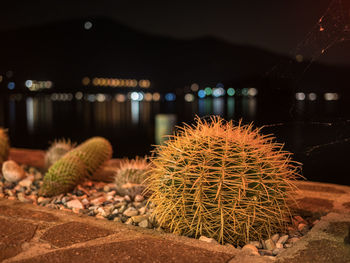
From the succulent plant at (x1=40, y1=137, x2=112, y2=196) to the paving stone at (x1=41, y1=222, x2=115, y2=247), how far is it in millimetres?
2032

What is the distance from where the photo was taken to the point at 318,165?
13.4 m

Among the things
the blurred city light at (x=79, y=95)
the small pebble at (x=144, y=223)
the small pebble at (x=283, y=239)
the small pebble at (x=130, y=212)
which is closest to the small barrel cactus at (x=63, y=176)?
the small pebble at (x=130, y=212)

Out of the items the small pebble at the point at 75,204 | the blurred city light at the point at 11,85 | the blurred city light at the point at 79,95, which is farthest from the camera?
the blurred city light at the point at 79,95

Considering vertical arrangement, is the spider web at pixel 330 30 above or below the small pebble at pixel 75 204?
above

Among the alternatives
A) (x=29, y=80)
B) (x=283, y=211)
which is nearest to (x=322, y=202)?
(x=283, y=211)

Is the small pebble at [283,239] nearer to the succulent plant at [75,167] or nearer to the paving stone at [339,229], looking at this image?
the paving stone at [339,229]

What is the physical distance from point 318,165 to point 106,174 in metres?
8.54

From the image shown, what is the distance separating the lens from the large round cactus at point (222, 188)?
145 inches

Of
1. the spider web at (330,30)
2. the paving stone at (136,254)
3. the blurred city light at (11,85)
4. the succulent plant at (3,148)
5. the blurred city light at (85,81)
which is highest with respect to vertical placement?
the blurred city light at (85,81)

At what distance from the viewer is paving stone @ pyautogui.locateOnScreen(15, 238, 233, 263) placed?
3.09 metres

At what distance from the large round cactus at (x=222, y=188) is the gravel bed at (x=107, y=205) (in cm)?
16

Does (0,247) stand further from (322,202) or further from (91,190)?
(322,202)

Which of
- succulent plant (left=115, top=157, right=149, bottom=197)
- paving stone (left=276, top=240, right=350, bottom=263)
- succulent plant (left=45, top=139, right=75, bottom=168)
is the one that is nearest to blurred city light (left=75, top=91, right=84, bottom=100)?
succulent plant (left=45, top=139, right=75, bottom=168)

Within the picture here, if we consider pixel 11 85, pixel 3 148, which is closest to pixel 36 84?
pixel 11 85
